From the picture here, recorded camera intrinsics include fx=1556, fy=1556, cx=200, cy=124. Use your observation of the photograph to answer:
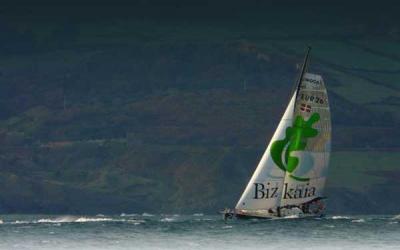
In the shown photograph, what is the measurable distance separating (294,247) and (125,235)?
117 ft

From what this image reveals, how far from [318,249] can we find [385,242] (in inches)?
711

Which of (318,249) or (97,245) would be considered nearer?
(318,249)

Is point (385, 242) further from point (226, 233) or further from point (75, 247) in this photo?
point (75, 247)

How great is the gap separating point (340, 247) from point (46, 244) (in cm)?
3354

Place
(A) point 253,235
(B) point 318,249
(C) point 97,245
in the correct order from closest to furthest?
(B) point 318,249
(C) point 97,245
(A) point 253,235

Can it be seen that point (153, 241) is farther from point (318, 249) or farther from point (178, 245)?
point (318, 249)

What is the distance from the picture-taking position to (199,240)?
598 feet

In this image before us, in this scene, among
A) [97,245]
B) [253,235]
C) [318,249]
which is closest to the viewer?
[318,249]

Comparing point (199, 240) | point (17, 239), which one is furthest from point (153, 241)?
point (17, 239)

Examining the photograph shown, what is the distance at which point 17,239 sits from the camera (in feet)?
624

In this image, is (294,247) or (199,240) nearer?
(294,247)

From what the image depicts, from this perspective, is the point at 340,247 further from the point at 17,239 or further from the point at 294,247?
the point at 17,239


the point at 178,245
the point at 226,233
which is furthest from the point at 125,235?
the point at 178,245

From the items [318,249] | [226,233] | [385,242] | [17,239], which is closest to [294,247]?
[318,249]
